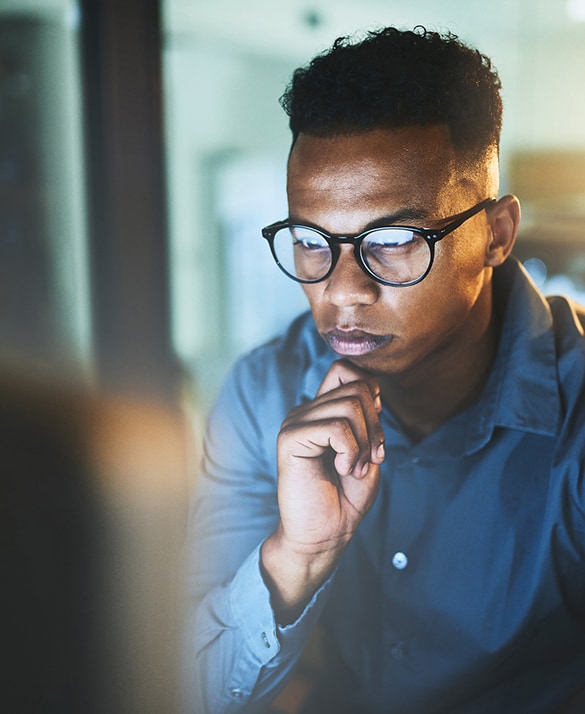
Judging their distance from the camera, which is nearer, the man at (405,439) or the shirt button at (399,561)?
the man at (405,439)

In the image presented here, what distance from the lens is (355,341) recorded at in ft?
1.92

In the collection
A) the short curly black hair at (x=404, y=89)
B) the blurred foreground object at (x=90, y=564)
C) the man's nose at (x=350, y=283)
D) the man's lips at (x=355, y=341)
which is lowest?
the blurred foreground object at (x=90, y=564)

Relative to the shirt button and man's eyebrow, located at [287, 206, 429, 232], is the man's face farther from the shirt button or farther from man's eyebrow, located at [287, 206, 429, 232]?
the shirt button

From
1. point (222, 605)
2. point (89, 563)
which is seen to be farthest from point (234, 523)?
A: point (89, 563)

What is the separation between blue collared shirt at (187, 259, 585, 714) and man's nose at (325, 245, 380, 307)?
105mm

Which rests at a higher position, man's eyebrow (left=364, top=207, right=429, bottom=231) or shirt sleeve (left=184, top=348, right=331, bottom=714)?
man's eyebrow (left=364, top=207, right=429, bottom=231)

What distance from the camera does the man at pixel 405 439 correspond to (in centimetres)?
52

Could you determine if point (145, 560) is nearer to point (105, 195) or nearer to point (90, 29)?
point (105, 195)

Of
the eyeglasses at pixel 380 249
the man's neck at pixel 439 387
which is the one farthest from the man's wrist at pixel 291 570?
the eyeglasses at pixel 380 249

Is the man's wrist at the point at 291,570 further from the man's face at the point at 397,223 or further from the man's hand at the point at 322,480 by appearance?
the man's face at the point at 397,223

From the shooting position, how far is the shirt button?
25.5 inches

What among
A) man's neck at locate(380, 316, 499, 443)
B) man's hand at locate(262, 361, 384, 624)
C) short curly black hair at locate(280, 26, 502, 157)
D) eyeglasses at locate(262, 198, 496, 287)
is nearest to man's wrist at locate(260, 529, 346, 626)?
man's hand at locate(262, 361, 384, 624)

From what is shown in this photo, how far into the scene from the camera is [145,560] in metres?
0.76

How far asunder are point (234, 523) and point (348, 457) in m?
0.18
